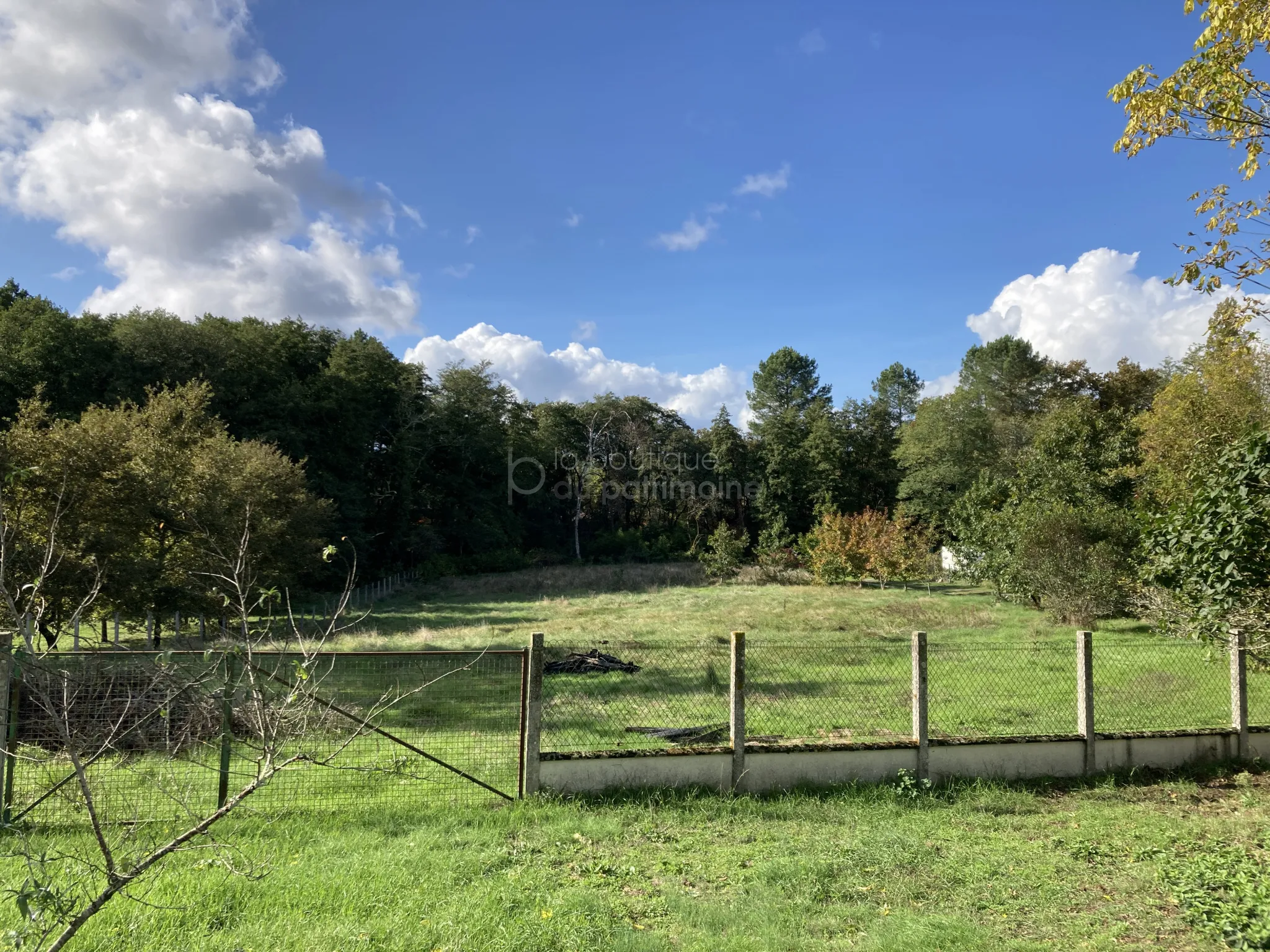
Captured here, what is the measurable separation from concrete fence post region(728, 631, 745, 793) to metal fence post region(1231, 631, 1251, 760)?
5.34m

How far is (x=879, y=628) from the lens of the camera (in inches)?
796

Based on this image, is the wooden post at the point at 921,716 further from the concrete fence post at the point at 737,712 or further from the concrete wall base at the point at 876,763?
the concrete fence post at the point at 737,712

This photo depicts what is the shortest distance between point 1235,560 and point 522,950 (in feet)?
23.5

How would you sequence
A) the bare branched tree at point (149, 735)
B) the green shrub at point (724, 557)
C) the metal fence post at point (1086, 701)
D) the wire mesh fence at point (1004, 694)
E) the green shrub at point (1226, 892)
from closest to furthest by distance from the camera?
1. the bare branched tree at point (149, 735)
2. the green shrub at point (1226, 892)
3. the metal fence post at point (1086, 701)
4. the wire mesh fence at point (1004, 694)
5. the green shrub at point (724, 557)

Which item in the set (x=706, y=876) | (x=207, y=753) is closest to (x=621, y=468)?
(x=207, y=753)

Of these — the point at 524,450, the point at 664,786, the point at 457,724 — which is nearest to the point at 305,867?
the point at 664,786

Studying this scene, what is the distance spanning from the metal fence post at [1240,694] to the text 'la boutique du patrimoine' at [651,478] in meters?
43.8

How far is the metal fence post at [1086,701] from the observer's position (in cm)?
752

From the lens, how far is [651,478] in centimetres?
5266

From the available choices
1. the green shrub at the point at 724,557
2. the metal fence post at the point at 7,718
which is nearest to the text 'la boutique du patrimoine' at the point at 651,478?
the green shrub at the point at 724,557

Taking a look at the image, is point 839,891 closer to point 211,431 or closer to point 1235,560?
point 1235,560

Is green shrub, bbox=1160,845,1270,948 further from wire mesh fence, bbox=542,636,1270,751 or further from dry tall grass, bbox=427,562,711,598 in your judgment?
dry tall grass, bbox=427,562,711,598

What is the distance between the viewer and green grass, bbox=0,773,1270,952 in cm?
415

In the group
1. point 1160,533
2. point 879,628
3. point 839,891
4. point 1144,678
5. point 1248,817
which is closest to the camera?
point 839,891
